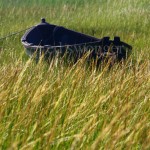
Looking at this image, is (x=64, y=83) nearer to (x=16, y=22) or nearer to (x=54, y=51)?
(x=54, y=51)

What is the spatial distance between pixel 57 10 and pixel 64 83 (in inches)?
451

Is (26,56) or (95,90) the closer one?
(95,90)

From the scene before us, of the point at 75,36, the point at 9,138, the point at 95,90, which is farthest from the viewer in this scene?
the point at 75,36

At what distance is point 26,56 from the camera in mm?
8031

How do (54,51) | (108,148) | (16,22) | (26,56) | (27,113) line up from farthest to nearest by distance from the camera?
(16,22) < (26,56) < (54,51) < (27,113) < (108,148)

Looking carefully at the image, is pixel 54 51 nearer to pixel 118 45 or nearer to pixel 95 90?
pixel 118 45

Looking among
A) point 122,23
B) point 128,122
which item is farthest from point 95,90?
point 122,23

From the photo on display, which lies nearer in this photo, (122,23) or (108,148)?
(108,148)

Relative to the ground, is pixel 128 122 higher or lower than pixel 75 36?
higher

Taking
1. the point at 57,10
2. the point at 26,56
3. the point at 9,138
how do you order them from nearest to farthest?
1. the point at 9,138
2. the point at 26,56
3. the point at 57,10

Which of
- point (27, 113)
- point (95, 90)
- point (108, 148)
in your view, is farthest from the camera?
point (95, 90)

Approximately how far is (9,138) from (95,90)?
0.96 meters

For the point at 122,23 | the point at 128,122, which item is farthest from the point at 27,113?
the point at 122,23

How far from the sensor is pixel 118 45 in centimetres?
702
